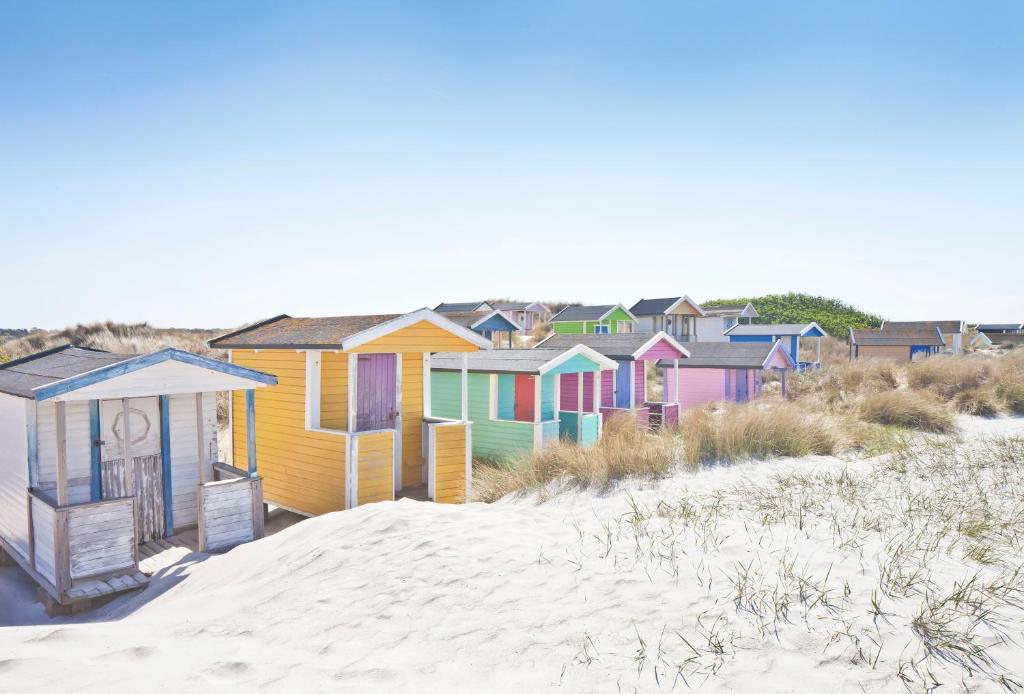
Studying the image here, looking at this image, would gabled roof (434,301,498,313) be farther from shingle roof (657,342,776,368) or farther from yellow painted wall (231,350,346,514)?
yellow painted wall (231,350,346,514)

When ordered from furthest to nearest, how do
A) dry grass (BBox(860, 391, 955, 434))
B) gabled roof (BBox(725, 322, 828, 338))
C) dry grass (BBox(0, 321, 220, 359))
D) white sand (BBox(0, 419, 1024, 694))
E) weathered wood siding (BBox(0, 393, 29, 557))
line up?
gabled roof (BBox(725, 322, 828, 338))
dry grass (BBox(0, 321, 220, 359))
dry grass (BBox(860, 391, 955, 434))
weathered wood siding (BBox(0, 393, 29, 557))
white sand (BBox(0, 419, 1024, 694))

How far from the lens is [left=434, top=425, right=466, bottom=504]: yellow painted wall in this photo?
988 cm

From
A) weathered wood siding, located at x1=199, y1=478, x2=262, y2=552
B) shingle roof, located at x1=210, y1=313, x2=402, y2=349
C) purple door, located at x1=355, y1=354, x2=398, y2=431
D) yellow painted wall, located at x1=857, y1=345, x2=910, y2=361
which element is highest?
shingle roof, located at x1=210, y1=313, x2=402, y2=349

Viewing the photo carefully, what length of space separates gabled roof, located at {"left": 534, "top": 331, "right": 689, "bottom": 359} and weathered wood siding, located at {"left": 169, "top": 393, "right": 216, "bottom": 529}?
837cm

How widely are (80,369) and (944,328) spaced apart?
162 feet

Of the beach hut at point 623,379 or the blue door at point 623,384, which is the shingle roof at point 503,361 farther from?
the blue door at point 623,384

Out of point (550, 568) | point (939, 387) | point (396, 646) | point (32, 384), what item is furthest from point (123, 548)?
point (939, 387)

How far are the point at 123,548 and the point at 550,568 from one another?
5.01 m

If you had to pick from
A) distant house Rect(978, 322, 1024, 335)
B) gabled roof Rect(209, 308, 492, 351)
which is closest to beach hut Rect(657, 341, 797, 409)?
gabled roof Rect(209, 308, 492, 351)

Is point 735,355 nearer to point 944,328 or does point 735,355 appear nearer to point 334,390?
point 334,390

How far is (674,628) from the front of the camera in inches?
162

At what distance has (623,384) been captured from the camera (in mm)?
17266

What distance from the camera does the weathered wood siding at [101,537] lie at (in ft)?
22.1

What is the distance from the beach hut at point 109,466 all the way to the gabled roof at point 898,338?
37.2 m
